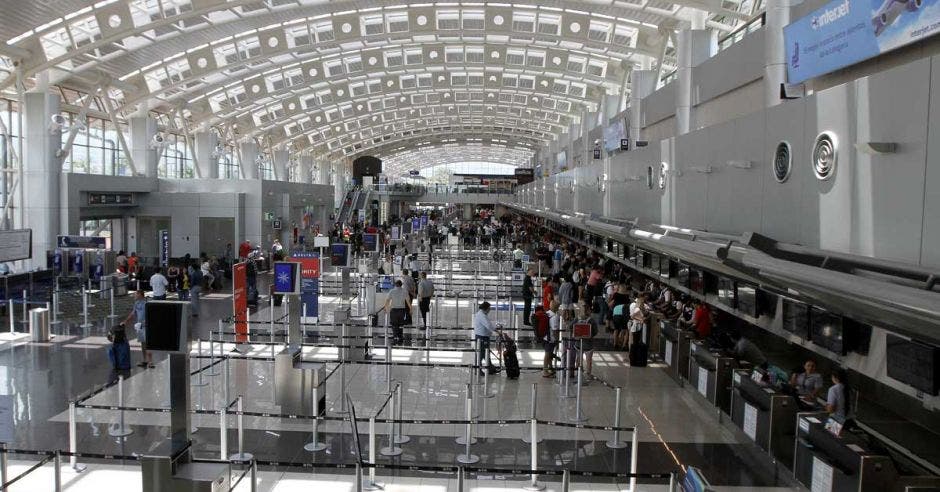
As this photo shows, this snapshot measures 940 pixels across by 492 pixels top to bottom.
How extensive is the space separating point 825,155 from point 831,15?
7.08 feet

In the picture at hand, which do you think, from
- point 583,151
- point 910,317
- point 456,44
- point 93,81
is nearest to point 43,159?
point 93,81

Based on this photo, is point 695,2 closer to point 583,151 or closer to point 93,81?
point 583,151

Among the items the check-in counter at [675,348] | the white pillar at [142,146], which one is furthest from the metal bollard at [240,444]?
the white pillar at [142,146]

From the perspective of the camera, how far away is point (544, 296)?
1844cm

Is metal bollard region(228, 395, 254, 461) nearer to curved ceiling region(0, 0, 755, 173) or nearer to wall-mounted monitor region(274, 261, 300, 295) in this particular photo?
wall-mounted monitor region(274, 261, 300, 295)

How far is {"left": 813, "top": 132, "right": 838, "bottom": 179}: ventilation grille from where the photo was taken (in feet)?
23.6

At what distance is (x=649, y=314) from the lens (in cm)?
1506

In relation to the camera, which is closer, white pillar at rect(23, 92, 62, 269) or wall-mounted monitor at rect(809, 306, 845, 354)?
wall-mounted monitor at rect(809, 306, 845, 354)

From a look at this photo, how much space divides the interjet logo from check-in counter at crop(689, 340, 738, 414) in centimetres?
450

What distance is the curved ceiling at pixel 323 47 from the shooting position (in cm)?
2266

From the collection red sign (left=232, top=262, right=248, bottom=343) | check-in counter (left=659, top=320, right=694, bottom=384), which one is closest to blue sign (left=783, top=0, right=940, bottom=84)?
check-in counter (left=659, top=320, right=694, bottom=384)

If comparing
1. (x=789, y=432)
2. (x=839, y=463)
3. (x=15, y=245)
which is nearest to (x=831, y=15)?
(x=789, y=432)

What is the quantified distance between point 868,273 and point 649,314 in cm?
911

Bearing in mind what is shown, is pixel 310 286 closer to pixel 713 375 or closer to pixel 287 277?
pixel 287 277
